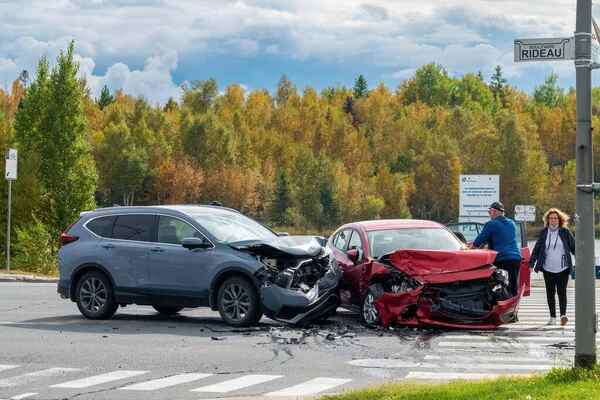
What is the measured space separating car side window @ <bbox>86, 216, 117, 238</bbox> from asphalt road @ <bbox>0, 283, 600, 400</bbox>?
4.73 ft

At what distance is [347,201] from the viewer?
122375 millimetres

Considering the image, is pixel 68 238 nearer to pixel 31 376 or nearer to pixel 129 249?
pixel 129 249

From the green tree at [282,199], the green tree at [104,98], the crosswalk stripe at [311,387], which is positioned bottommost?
the crosswalk stripe at [311,387]

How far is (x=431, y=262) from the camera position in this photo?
16.1 m

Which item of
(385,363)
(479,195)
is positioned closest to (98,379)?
(385,363)

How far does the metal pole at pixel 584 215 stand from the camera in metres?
9.77

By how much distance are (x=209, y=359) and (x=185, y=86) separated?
14114 cm

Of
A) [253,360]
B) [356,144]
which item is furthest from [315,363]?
[356,144]

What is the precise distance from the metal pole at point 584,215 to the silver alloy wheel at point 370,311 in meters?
6.76

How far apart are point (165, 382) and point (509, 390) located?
148 inches

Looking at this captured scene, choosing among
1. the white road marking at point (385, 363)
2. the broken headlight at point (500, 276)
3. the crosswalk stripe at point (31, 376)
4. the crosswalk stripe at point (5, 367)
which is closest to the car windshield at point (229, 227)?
the broken headlight at point (500, 276)

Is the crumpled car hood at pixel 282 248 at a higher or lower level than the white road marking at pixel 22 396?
higher

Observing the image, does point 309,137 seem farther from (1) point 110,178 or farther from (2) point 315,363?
(2) point 315,363

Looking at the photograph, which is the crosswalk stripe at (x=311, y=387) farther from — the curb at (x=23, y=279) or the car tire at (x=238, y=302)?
the curb at (x=23, y=279)
